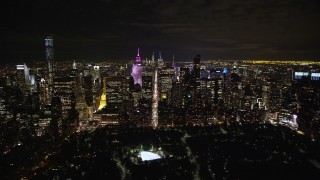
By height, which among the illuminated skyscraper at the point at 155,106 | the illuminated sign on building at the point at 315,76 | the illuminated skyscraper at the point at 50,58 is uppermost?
the illuminated skyscraper at the point at 50,58

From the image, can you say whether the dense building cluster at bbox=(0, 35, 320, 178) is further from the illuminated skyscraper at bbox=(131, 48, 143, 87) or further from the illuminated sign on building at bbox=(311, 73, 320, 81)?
the illuminated skyscraper at bbox=(131, 48, 143, 87)

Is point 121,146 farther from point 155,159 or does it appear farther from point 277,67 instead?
point 277,67

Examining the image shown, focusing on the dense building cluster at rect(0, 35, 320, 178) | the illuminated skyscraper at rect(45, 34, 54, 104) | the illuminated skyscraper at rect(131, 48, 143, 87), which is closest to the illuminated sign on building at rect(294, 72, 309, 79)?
the dense building cluster at rect(0, 35, 320, 178)

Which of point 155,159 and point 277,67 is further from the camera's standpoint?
point 277,67

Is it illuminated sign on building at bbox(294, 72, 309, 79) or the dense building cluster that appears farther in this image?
illuminated sign on building at bbox(294, 72, 309, 79)

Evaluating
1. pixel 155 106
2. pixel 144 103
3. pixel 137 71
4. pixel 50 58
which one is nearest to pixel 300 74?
pixel 155 106

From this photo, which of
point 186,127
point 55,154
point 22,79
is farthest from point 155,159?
point 22,79

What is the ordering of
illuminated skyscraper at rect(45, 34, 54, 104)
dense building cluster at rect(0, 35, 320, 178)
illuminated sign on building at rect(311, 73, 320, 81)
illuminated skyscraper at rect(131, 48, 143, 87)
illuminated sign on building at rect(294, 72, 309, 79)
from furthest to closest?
illuminated skyscraper at rect(131, 48, 143, 87) → illuminated skyscraper at rect(45, 34, 54, 104) → illuminated sign on building at rect(294, 72, 309, 79) → illuminated sign on building at rect(311, 73, 320, 81) → dense building cluster at rect(0, 35, 320, 178)

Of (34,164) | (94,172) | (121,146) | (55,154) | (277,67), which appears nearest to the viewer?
(94,172)

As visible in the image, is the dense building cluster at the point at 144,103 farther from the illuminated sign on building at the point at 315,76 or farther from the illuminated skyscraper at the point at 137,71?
the illuminated skyscraper at the point at 137,71

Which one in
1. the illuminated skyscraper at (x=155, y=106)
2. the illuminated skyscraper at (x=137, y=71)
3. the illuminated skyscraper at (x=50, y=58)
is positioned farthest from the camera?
the illuminated skyscraper at (x=137, y=71)

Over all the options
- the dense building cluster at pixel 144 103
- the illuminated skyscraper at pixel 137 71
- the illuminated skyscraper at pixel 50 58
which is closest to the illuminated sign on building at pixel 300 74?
the dense building cluster at pixel 144 103
